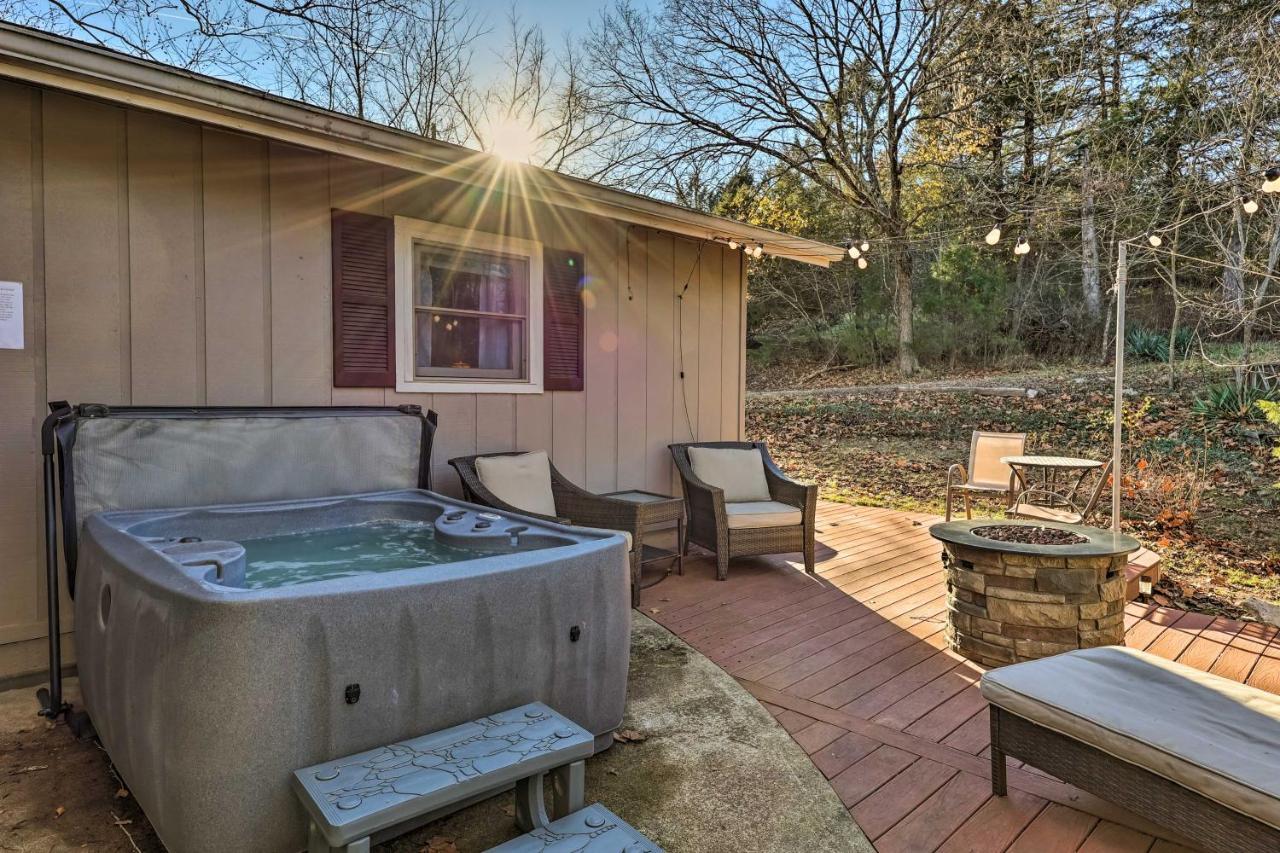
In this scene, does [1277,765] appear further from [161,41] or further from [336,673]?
[161,41]

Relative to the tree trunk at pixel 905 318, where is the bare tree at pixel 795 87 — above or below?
Answer: above

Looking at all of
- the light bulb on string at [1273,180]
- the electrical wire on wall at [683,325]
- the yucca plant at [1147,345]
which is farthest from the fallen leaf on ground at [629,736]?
the yucca plant at [1147,345]

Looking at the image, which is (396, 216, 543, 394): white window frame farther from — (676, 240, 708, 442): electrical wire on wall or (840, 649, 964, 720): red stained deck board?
(840, 649, 964, 720): red stained deck board

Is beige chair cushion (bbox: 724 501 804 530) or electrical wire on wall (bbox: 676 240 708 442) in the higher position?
electrical wire on wall (bbox: 676 240 708 442)

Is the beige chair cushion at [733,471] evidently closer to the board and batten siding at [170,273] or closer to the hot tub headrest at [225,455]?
the board and batten siding at [170,273]

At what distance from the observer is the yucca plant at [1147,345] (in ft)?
33.4

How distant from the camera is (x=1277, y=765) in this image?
1549mm

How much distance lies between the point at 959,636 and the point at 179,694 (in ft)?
9.73

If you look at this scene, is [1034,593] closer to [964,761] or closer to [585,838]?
[964,761]

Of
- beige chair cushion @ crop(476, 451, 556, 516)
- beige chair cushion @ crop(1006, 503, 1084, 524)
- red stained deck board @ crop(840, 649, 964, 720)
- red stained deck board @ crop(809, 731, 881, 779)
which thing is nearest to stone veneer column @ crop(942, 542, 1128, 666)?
red stained deck board @ crop(840, 649, 964, 720)

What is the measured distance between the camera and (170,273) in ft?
10.5

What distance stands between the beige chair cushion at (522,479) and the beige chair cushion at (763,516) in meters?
1.15

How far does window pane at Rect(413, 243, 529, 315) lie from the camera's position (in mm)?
4090

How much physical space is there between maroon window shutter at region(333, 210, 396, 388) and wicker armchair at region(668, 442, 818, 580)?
204 cm
